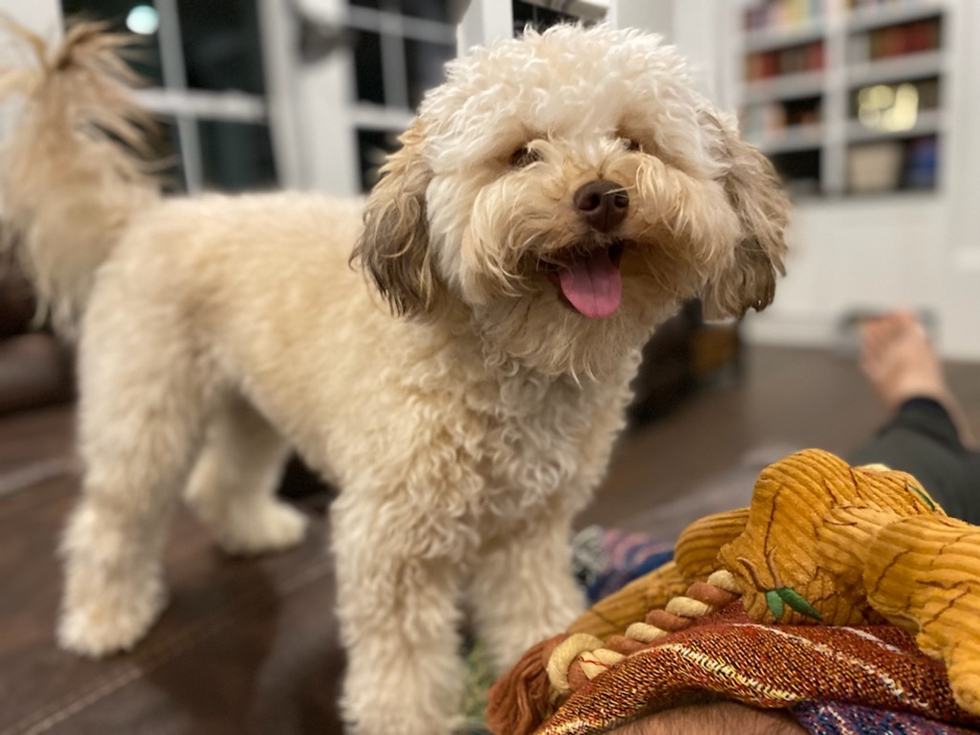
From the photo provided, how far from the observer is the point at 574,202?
2.07ft

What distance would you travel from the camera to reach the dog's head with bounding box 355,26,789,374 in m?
0.65

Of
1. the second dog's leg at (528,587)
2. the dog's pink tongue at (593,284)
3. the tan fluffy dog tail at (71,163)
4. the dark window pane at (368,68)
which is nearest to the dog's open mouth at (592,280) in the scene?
the dog's pink tongue at (593,284)

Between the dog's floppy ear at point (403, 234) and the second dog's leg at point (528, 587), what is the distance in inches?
15.9

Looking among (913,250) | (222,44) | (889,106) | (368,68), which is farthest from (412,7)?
(913,250)

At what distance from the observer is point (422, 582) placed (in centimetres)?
94

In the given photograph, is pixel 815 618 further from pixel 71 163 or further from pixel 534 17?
pixel 71 163

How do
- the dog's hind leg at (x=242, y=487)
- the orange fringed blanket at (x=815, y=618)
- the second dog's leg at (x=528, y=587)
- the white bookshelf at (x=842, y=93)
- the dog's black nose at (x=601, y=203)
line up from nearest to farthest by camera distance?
the orange fringed blanket at (x=815, y=618), the dog's black nose at (x=601, y=203), the second dog's leg at (x=528, y=587), the dog's hind leg at (x=242, y=487), the white bookshelf at (x=842, y=93)

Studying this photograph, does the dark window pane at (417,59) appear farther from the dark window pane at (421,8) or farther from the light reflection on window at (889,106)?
the light reflection on window at (889,106)

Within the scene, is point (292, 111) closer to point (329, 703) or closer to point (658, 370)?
point (658, 370)

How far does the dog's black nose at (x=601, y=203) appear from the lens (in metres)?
0.62

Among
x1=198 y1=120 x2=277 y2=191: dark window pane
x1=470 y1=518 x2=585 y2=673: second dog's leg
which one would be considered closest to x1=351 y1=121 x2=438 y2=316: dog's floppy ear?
x1=470 y1=518 x2=585 y2=673: second dog's leg

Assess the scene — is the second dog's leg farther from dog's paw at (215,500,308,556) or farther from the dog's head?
dog's paw at (215,500,308,556)

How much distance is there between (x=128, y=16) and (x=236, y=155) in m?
1.41

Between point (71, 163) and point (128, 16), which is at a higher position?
point (128, 16)
